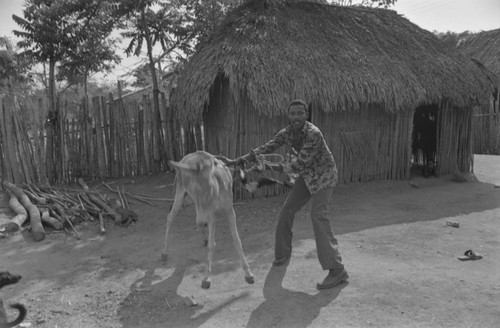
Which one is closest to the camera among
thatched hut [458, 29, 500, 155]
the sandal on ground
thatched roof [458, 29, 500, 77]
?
the sandal on ground

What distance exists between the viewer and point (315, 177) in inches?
158

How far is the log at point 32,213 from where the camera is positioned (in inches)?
217

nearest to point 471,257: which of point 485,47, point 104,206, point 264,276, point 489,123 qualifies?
point 264,276

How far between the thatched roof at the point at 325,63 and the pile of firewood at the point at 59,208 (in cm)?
231

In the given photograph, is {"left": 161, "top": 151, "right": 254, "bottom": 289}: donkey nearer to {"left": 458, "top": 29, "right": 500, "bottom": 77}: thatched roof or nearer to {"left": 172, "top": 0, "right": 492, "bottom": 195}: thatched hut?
{"left": 172, "top": 0, "right": 492, "bottom": 195}: thatched hut

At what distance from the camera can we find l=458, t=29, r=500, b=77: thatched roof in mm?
15766

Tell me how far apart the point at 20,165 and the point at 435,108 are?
9956mm

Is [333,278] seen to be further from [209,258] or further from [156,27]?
[156,27]

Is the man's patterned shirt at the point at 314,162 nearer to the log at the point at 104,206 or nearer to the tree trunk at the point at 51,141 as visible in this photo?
the log at the point at 104,206

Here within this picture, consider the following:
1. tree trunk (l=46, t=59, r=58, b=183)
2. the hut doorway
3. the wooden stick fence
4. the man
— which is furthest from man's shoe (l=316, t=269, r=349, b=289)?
the hut doorway

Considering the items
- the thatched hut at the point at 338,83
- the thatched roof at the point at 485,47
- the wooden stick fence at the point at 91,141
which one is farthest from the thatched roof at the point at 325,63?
the thatched roof at the point at 485,47

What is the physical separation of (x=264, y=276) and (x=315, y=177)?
1173mm

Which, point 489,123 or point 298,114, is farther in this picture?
point 489,123

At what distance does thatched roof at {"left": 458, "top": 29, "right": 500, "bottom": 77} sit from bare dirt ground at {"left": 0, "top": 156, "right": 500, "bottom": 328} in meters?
11.3
